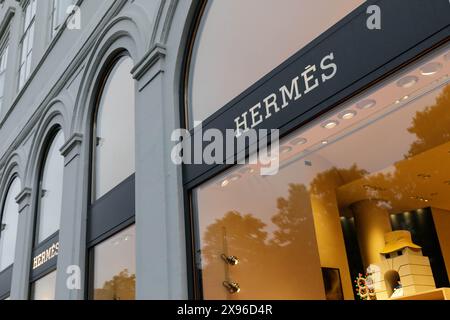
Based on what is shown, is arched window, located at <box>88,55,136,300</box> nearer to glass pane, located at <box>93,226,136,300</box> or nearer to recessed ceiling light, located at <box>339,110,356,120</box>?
glass pane, located at <box>93,226,136,300</box>

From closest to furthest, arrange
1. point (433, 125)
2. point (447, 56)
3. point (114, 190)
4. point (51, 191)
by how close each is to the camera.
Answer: point (447, 56) → point (433, 125) → point (114, 190) → point (51, 191)

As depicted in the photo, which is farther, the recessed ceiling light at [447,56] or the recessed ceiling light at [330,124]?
the recessed ceiling light at [330,124]

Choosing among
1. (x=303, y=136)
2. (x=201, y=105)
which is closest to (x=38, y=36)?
(x=201, y=105)

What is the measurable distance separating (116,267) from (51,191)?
3.91m

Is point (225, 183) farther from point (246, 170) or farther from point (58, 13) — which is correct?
point (58, 13)

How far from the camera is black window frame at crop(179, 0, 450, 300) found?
386 cm

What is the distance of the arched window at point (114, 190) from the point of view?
23.6 ft

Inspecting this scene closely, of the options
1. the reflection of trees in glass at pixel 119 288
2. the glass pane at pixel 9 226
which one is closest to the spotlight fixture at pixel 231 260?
the reflection of trees in glass at pixel 119 288

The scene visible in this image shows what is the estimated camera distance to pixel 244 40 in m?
6.04

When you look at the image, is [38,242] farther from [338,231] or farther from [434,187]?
[434,187]

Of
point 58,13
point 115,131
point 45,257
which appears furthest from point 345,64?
point 58,13

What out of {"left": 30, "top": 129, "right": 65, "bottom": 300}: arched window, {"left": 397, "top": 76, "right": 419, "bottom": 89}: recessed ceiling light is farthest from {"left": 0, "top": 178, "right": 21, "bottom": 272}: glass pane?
{"left": 397, "top": 76, "right": 419, "bottom": 89}: recessed ceiling light

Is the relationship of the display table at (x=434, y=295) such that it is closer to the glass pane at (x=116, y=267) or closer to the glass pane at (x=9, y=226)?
the glass pane at (x=116, y=267)

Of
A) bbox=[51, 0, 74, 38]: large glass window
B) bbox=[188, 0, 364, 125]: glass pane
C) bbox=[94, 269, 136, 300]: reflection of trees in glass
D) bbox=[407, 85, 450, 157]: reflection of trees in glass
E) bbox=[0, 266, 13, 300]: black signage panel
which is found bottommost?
bbox=[94, 269, 136, 300]: reflection of trees in glass
